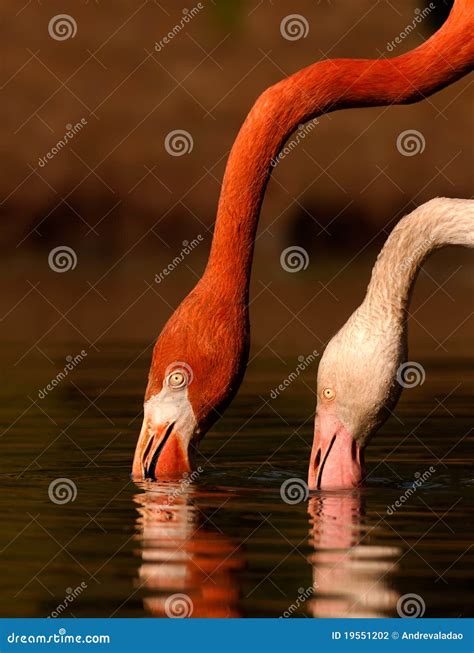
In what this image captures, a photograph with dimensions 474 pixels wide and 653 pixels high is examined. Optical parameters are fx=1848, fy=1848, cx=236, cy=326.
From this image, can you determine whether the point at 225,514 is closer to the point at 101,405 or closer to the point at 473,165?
the point at 101,405

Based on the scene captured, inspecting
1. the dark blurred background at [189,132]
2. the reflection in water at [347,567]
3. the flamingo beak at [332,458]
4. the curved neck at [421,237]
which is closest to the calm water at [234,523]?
the reflection in water at [347,567]

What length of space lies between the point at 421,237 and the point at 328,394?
0.85 meters

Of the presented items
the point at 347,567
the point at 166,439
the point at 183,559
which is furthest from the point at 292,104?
the point at 347,567

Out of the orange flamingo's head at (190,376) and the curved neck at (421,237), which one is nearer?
the orange flamingo's head at (190,376)

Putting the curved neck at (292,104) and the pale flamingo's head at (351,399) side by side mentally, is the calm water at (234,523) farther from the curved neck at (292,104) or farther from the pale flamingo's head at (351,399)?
the curved neck at (292,104)

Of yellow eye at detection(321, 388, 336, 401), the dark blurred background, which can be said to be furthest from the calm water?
the dark blurred background

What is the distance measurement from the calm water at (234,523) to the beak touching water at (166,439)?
78 mm

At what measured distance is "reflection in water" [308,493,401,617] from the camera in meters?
5.15

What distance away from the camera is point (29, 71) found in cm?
2220

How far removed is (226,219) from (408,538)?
186 centimetres

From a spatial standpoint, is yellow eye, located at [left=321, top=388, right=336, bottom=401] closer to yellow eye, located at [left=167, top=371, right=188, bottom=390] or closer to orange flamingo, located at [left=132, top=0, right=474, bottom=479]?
orange flamingo, located at [left=132, top=0, right=474, bottom=479]

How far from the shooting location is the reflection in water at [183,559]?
5125 mm

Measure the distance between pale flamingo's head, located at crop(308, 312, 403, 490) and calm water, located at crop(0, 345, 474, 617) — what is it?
0.47 ft

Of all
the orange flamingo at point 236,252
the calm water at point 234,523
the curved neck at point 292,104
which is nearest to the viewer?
the calm water at point 234,523
